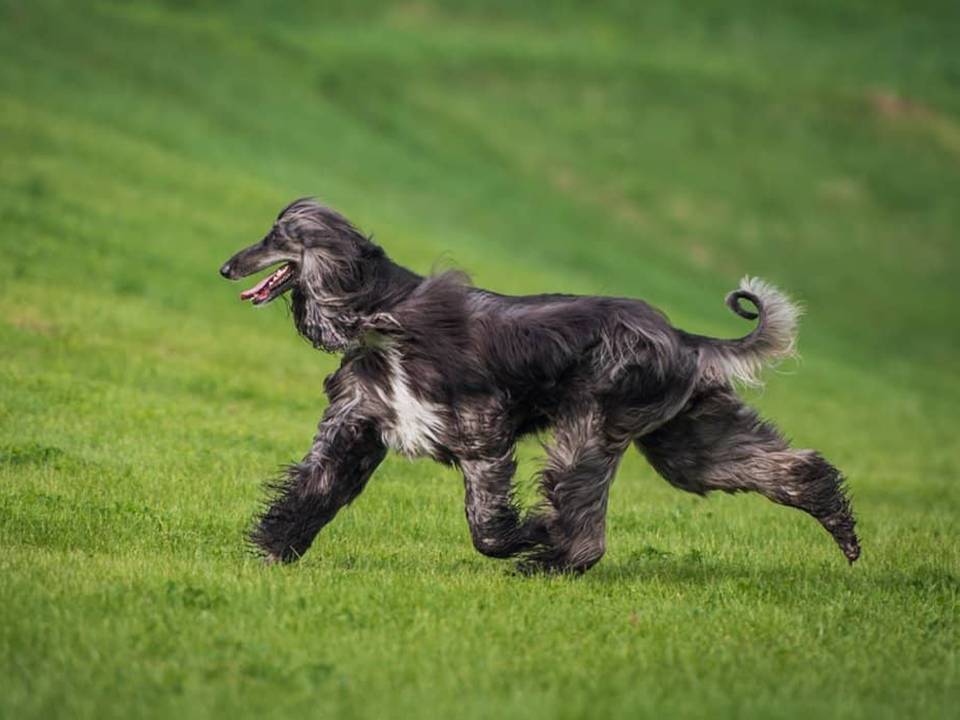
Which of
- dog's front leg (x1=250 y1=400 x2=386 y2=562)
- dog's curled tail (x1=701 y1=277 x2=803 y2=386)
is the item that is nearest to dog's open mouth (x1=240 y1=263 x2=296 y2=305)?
dog's front leg (x1=250 y1=400 x2=386 y2=562)

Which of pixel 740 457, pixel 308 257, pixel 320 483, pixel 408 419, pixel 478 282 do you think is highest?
pixel 478 282

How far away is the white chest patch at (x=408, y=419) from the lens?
9508 mm

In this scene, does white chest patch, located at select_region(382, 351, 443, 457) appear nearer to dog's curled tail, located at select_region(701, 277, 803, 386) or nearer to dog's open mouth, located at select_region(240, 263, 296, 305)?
dog's open mouth, located at select_region(240, 263, 296, 305)

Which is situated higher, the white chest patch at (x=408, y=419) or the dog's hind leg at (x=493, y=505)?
the white chest patch at (x=408, y=419)

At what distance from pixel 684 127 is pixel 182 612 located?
39.2 metres

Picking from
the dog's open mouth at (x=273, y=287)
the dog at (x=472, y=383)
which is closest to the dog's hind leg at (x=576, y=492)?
the dog at (x=472, y=383)

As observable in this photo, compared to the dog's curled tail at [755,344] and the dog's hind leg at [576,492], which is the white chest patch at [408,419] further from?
the dog's curled tail at [755,344]

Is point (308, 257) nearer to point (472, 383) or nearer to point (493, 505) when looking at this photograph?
point (472, 383)

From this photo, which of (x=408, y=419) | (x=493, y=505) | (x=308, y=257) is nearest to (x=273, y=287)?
(x=308, y=257)

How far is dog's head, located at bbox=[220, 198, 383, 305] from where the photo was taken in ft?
31.7

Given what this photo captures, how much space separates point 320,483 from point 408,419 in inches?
27.1

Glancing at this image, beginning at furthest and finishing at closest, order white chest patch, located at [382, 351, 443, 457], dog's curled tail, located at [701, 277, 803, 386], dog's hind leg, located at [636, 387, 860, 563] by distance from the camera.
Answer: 1. dog's hind leg, located at [636, 387, 860, 563]
2. dog's curled tail, located at [701, 277, 803, 386]
3. white chest patch, located at [382, 351, 443, 457]

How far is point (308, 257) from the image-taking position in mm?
9656

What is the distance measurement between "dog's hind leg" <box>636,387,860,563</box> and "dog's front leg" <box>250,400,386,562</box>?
197cm
